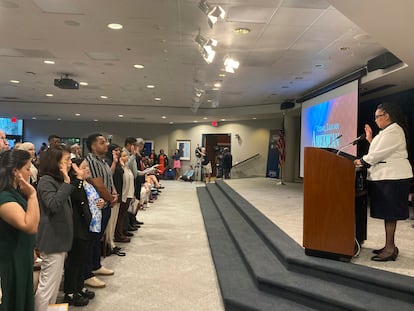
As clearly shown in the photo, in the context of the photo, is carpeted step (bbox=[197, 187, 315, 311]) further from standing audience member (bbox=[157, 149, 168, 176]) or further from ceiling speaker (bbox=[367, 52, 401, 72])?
standing audience member (bbox=[157, 149, 168, 176])

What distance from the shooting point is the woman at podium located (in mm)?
3154

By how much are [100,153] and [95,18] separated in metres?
2.10

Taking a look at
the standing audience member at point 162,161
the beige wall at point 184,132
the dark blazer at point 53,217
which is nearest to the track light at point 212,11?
the dark blazer at point 53,217

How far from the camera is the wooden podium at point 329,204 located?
3.16 meters

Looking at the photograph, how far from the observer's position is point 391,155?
10.5 ft

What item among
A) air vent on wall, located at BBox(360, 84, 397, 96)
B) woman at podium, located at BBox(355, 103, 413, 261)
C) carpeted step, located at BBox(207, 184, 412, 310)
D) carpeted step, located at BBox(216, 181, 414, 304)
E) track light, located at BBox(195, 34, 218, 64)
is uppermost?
track light, located at BBox(195, 34, 218, 64)

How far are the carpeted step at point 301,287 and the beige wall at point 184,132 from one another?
38.5 feet

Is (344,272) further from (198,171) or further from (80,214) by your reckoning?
(198,171)

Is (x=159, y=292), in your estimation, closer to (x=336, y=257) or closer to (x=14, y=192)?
(x=336, y=257)

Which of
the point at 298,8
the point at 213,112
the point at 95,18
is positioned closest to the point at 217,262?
the point at 298,8

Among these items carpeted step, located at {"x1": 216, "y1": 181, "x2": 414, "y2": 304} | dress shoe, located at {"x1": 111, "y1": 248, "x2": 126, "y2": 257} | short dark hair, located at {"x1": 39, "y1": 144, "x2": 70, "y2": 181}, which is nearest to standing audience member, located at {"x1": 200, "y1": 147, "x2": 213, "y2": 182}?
dress shoe, located at {"x1": 111, "y1": 248, "x2": 126, "y2": 257}

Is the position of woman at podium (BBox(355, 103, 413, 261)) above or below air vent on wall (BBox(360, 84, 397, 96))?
below

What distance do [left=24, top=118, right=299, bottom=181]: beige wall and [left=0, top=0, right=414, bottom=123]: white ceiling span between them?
5207mm

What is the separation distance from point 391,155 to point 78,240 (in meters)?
2.93
